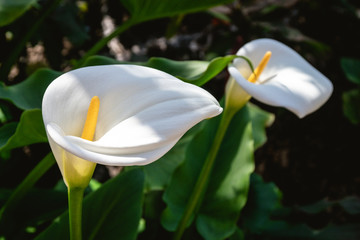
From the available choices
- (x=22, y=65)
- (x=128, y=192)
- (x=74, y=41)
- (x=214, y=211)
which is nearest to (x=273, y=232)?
(x=214, y=211)

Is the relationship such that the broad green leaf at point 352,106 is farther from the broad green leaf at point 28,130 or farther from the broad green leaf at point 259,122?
the broad green leaf at point 28,130

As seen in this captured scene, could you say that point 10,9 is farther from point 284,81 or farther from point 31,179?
point 284,81

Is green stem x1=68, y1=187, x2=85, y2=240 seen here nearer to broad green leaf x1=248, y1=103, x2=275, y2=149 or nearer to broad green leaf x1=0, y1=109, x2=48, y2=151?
broad green leaf x1=0, y1=109, x2=48, y2=151

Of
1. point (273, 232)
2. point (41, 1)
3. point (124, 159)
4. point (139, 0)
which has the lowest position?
point (273, 232)

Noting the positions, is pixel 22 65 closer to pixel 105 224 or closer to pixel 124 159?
pixel 105 224

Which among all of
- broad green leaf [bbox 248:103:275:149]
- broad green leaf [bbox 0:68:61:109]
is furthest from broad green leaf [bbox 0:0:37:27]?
broad green leaf [bbox 248:103:275:149]

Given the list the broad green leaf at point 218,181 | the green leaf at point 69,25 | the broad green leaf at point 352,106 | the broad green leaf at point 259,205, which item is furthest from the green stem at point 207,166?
the broad green leaf at point 352,106
